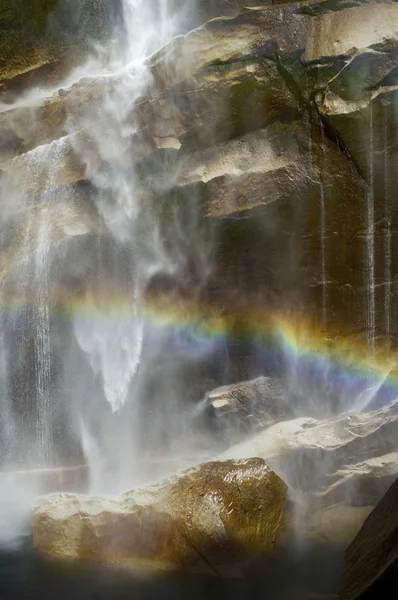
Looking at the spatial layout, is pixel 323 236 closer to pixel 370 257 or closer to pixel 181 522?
pixel 370 257

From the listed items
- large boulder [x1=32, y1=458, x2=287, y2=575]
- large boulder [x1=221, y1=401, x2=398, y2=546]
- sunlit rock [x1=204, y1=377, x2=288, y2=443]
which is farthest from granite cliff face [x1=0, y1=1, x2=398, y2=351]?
large boulder [x1=32, y1=458, x2=287, y2=575]

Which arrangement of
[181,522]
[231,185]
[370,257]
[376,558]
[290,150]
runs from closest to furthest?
[376,558] → [181,522] → [290,150] → [370,257] → [231,185]

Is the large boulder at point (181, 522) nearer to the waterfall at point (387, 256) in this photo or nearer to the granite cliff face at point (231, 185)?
the granite cliff face at point (231, 185)

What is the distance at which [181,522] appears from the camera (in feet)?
22.5

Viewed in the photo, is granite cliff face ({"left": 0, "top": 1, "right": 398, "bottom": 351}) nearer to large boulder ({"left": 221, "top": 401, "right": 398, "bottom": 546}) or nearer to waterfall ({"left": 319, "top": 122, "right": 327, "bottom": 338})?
waterfall ({"left": 319, "top": 122, "right": 327, "bottom": 338})

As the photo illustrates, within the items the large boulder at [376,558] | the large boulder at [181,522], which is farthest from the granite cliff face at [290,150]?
the large boulder at [376,558]

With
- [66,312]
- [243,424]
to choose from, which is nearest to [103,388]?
[66,312]

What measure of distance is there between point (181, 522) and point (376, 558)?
9.45ft

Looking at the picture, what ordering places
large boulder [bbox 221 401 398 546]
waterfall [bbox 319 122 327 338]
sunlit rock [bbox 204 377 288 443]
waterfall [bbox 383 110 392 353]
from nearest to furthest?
large boulder [bbox 221 401 398 546] < waterfall [bbox 383 110 392 353] < waterfall [bbox 319 122 327 338] < sunlit rock [bbox 204 377 288 443]

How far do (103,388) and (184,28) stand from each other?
18.5 feet

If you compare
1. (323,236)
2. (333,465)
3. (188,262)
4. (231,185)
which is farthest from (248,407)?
(231,185)

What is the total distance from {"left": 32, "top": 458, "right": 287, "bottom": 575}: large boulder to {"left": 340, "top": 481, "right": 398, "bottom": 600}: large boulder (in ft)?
4.84

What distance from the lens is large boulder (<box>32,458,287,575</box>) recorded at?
6.74 meters

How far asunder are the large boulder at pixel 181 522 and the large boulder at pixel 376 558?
148cm
